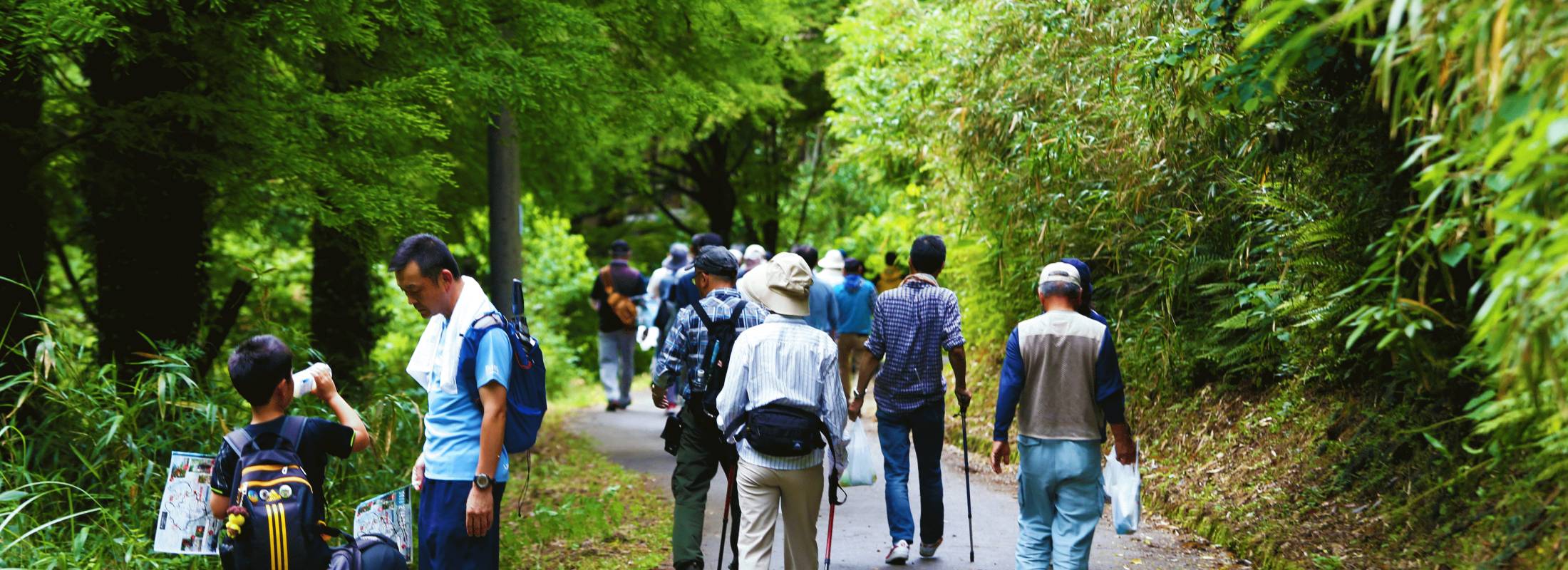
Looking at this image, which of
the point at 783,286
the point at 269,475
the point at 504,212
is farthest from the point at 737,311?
the point at 504,212

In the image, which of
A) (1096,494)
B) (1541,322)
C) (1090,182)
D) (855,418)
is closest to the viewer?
(1541,322)

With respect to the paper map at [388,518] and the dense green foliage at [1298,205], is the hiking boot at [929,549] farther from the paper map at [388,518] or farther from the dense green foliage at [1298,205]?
the paper map at [388,518]

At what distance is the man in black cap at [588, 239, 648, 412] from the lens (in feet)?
47.4

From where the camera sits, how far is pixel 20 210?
8.06 m

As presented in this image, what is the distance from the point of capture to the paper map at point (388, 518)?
4.39 m

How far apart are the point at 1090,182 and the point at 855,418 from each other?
12.2 ft

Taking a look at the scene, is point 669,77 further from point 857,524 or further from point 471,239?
point 471,239

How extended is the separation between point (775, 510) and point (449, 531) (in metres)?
1.56

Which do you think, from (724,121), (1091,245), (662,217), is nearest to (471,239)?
(724,121)

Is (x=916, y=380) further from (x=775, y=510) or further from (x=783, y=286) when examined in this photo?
→ (x=783, y=286)

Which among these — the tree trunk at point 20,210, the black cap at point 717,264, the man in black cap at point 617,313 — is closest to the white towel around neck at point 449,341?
the black cap at point 717,264

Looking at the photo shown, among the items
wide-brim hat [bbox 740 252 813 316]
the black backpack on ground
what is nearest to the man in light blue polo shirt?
the black backpack on ground

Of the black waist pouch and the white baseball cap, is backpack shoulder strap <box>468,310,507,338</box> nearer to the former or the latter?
the black waist pouch

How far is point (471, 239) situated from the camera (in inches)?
603
